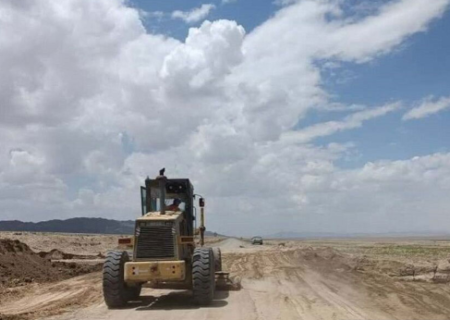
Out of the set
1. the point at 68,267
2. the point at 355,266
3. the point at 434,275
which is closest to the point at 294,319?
the point at 434,275

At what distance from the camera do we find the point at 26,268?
30109 mm

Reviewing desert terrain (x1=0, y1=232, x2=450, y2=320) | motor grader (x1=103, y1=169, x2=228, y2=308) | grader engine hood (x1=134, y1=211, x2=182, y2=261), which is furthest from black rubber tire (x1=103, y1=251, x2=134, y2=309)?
Answer: grader engine hood (x1=134, y1=211, x2=182, y2=261)

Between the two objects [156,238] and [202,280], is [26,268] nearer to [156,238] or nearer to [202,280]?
[156,238]

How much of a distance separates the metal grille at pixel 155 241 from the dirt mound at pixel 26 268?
11.1 metres

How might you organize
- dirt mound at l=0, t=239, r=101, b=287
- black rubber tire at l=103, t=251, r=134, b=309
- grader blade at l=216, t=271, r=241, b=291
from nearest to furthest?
black rubber tire at l=103, t=251, r=134, b=309, grader blade at l=216, t=271, r=241, b=291, dirt mound at l=0, t=239, r=101, b=287

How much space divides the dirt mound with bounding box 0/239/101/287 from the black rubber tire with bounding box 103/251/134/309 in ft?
34.3

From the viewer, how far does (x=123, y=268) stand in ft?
53.6

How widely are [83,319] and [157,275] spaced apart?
2.41 metres

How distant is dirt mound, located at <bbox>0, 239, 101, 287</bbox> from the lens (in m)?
26.8

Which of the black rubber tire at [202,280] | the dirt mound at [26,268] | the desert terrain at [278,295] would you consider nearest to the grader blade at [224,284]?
the desert terrain at [278,295]

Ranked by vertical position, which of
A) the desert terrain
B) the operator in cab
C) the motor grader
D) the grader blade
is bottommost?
the desert terrain

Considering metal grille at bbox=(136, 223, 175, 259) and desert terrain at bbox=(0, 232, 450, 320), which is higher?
metal grille at bbox=(136, 223, 175, 259)

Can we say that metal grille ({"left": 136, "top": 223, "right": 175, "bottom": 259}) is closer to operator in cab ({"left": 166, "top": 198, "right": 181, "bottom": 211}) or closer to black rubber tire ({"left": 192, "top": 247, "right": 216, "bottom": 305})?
black rubber tire ({"left": 192, "top": 247, "right": 216, "bottom": 305})

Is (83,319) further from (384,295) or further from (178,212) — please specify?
(384,295)
